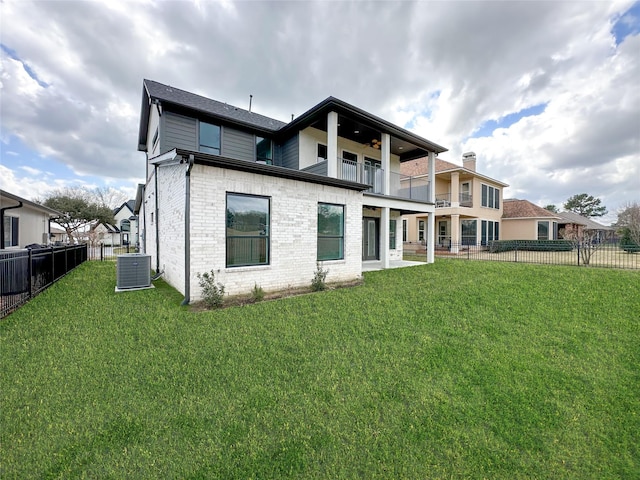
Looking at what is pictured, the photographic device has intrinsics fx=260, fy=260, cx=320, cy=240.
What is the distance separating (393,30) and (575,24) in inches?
253

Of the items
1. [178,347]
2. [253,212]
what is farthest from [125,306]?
[253,212]

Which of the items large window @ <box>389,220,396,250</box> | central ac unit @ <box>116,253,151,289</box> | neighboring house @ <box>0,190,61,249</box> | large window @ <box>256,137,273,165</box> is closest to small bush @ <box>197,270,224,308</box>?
central ac unit @ <box>116,253,151,289</box>

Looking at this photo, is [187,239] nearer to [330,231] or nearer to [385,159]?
[330,231]

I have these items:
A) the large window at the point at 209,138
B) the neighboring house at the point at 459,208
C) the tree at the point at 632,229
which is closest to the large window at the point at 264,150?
the large window at the point at 209,138

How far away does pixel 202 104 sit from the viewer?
10.9 meters

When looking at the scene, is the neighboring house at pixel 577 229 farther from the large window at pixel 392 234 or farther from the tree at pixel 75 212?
the tree at pixel 75 212

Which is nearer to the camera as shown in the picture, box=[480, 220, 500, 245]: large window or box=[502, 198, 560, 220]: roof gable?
box=[480, 220, 500, 245]: large window

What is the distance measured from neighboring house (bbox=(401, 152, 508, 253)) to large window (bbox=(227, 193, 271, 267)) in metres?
16.2

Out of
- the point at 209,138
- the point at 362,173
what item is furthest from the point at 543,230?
the point at 209,138

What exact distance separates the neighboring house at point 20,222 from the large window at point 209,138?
7916mm

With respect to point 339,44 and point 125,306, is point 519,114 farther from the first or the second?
point 125,306

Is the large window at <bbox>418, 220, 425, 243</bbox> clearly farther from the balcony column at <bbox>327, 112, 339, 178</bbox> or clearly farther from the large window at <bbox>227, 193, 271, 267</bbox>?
the large window at <bbox>227, 193, 271, 267</bbox>

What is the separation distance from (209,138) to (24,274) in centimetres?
677

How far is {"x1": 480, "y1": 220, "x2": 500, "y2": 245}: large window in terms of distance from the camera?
22406 mm
